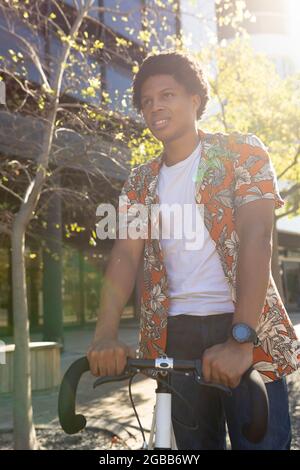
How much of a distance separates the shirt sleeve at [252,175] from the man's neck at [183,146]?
247 millimetres

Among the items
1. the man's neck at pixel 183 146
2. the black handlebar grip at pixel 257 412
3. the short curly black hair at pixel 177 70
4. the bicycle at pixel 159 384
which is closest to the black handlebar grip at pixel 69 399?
the bicycle at pixel 159 384

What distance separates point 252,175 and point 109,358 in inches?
31.9

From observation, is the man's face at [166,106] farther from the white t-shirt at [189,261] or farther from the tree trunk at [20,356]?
the tree trunk at [20,356]

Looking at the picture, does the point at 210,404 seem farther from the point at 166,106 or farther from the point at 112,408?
the point at 112,408

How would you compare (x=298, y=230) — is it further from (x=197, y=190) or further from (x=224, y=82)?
(x=197, y=190)

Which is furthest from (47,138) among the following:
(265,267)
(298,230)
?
(298,230)

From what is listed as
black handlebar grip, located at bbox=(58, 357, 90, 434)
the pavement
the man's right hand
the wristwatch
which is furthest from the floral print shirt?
the pavement

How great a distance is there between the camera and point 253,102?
10.4 meters

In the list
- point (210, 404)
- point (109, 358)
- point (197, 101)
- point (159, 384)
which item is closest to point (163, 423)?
point (159, 384)

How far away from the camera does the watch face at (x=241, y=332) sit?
1.44m

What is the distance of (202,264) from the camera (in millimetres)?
1963

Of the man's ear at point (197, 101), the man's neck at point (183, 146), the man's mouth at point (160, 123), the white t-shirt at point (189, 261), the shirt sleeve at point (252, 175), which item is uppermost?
the man's ear at point (197, 101)

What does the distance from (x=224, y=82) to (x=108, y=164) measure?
2.98 m

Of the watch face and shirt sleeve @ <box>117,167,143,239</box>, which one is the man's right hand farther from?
shirt sleeve @ <box>117,167,143,239</box>
